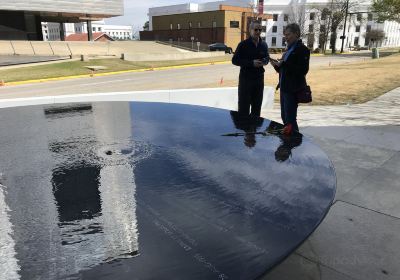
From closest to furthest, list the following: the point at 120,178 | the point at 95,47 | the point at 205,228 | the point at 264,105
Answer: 1. the point at 205,228
2. the point at 120,178
3. the point at 264,105
4. the point at 95,47

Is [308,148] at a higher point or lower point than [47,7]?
lower

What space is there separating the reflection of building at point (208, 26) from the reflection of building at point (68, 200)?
55745mm

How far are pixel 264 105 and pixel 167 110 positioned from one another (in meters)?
4.32

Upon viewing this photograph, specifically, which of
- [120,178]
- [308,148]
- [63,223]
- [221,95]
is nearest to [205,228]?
[63,223]

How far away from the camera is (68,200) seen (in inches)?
79.1

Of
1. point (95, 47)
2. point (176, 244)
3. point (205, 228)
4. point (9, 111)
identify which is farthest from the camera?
point (95, 47)

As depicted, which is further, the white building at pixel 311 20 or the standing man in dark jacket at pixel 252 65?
the white building at pixel 311 20

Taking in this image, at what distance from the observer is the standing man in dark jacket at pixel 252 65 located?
15.7ft

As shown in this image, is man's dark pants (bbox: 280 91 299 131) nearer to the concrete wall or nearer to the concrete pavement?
the concrete pavement

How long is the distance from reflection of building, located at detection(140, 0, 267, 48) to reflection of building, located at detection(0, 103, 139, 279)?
55745mm

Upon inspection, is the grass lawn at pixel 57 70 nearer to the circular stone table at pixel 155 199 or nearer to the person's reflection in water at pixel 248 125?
the person's reflection in water at pixel 248 125

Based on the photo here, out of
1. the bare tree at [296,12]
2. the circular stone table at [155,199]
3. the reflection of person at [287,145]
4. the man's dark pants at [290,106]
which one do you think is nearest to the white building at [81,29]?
the bare tree at [296,12]

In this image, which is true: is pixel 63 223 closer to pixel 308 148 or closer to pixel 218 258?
pixel 218 258

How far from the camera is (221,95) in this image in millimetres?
7852
